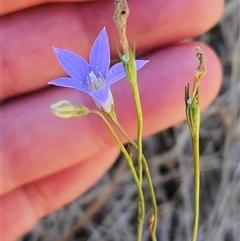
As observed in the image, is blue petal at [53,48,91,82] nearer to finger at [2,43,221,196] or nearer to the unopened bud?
the unopened bud

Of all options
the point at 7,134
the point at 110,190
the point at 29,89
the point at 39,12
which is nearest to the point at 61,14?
the point at 39,12

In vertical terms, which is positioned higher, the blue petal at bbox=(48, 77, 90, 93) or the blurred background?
the blue petal at bbox=(48, 77, 90, 93)

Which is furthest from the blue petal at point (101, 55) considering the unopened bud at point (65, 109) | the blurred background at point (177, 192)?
the blurred background at point (177, 192)

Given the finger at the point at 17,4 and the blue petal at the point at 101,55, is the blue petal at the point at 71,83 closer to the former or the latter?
the blue petal at the point at 101,55

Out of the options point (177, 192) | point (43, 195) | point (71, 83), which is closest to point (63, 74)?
point (43, 195)

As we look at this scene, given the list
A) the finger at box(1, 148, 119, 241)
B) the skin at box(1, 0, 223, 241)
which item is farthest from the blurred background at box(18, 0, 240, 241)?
the skin at box(1, 0, 223, 241)
